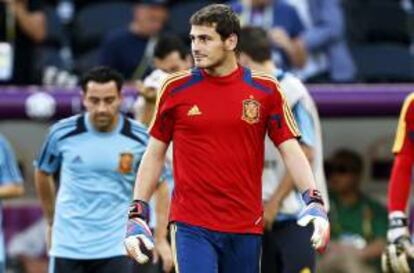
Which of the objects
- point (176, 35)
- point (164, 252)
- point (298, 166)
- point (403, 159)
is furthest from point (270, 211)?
point (176, 35)

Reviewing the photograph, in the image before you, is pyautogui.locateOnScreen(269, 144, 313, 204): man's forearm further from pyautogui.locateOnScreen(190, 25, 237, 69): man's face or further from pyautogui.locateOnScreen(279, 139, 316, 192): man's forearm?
pyautogui.locateOnScreen(190, 25, 237, 69): man's face

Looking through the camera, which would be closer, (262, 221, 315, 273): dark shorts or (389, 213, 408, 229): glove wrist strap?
(389, 213, 408, 229): glove wrist strap

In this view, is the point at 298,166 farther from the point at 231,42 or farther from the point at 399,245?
the point at 399,245

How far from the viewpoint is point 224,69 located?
7.77 m

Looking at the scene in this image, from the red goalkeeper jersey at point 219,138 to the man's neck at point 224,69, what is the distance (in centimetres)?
2

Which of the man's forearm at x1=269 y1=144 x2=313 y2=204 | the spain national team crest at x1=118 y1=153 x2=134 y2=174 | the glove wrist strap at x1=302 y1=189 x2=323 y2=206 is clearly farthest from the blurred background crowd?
the glove wrist strap at x1=302 y1=189 x2=323 y2=206

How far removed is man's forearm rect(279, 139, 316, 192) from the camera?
303 inches

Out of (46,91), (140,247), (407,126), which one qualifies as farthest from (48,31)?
(140,247)

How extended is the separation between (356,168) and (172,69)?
308cm

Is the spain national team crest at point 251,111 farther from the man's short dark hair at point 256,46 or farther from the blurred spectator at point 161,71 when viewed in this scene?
the blurred spectator at point 161,71

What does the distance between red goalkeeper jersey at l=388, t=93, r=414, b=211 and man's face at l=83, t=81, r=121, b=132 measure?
1.75 m

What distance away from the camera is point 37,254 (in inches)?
508

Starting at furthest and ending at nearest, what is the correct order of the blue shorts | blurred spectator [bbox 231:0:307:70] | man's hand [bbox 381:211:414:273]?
blurred spectator [bbox 231:0:307:70] < man's hand [bbox 381:211:414:273] < the blue shorts

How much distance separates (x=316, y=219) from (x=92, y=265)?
2.21 meters
